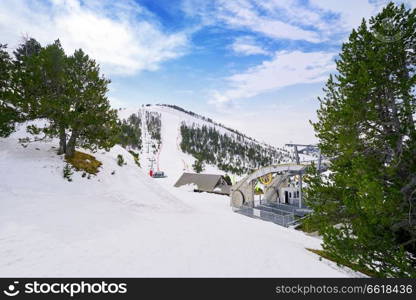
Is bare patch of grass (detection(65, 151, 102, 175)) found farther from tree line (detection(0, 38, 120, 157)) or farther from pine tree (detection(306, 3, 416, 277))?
pine tree (detection(306, 3, 416, 277))

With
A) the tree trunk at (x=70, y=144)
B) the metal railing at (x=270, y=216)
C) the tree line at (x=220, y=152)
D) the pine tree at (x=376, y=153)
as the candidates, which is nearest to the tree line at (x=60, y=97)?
the tree trunk at (x=70, y=144)

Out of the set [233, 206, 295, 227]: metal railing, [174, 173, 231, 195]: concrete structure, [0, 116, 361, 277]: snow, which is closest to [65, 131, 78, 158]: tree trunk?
[0, 116, 361, 277]: snow

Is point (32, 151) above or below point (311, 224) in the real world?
above

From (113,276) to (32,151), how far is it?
1629 cm

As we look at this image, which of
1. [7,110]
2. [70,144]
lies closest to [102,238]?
[70,144]

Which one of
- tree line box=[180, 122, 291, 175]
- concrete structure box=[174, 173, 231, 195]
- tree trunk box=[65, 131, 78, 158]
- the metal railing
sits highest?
tree line box=[180, 122, 291, 175]

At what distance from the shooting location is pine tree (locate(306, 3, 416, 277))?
764cm

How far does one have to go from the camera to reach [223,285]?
21.2 ft

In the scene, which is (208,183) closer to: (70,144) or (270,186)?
(270,186)

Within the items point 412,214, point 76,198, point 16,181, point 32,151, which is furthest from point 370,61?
point 32,151

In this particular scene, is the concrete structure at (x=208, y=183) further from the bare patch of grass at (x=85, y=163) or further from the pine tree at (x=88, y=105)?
the pine tree at (x=88, y=105)

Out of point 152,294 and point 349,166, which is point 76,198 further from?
point 349,166

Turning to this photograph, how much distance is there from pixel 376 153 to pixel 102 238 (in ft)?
39.6

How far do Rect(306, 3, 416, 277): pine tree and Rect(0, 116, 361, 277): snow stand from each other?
1.89m
